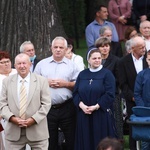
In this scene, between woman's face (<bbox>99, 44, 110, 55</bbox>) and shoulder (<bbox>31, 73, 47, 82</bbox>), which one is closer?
shoulder (<bbox>31, 73, 47, 82</bbox>)

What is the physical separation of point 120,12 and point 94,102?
709cm

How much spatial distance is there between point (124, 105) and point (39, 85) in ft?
9.27

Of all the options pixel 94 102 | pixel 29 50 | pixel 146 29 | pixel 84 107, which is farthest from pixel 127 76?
pixel 146 29

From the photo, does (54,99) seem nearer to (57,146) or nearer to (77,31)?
(57,146)

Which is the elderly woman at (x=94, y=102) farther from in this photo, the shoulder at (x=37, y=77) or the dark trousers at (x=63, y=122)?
the shoulder at (x=37, y=77)

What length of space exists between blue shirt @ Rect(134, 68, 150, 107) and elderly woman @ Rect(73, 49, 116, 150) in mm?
379

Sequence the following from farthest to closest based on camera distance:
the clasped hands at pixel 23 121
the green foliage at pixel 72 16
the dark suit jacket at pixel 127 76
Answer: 1. the green foliage at pixel 72 16
2. the dark suit jacket at pixel 127 76
3. the clasped hands at pixel 23 121

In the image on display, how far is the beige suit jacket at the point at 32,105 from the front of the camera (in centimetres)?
1308

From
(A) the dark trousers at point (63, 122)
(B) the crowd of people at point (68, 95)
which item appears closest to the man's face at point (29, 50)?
(B) the crowd of people at point (68, 95)

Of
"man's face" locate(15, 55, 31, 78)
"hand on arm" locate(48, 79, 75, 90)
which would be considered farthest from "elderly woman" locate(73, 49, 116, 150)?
"man's face" locate(15, 55, 31, 78)

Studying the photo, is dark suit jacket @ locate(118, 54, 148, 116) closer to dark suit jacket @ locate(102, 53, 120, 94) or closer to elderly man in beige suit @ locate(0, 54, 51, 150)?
dark suit jacket @ locate(102, 53, 120, 94)

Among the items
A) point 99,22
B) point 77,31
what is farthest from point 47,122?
point 77,31

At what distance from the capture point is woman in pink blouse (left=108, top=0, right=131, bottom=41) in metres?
20.3

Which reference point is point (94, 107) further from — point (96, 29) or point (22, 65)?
point (96, 29)
